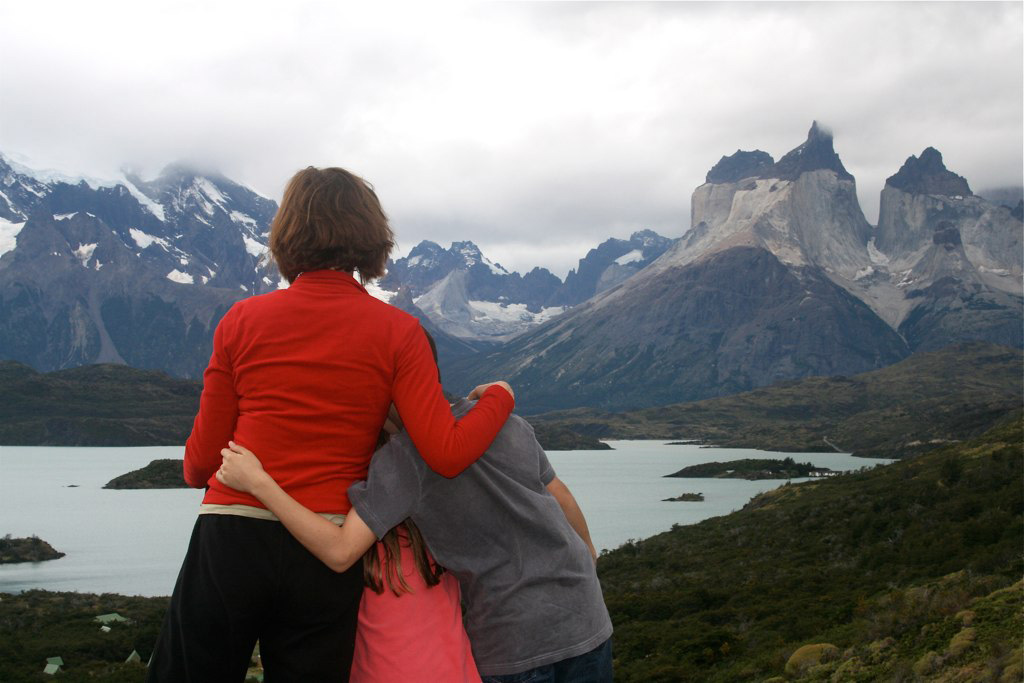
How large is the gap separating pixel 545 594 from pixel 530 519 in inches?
15.5

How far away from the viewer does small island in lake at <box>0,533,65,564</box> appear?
68812 mm

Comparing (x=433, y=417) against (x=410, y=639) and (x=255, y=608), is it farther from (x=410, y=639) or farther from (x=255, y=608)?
(x=255, y=608)

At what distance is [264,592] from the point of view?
13.3ft

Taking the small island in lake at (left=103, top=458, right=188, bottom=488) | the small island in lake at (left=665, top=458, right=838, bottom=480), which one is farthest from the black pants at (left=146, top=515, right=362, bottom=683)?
the small island in lake at (left=103, top=458, right=188, bottom=488)

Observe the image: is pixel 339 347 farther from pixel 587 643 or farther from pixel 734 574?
pixel 734 574

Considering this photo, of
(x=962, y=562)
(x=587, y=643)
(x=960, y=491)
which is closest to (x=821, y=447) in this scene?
(x=960, y=491)

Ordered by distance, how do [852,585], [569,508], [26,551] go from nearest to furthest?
[569,508] < [852,585] < [26,551]

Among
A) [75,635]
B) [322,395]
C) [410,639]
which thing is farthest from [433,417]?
[75,635]

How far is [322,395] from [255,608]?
103 cm

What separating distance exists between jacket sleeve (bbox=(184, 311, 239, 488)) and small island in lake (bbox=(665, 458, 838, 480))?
12744cm

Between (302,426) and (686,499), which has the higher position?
(302,426)

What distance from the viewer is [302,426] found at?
4.27 m

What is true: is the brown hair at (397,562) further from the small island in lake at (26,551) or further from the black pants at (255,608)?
the small island in lake at (26,551)

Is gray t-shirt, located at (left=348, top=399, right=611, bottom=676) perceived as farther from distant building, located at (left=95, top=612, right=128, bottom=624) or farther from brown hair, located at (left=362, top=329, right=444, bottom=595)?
distant building, located at (left=95, top=612, right=128, bottom=624)
